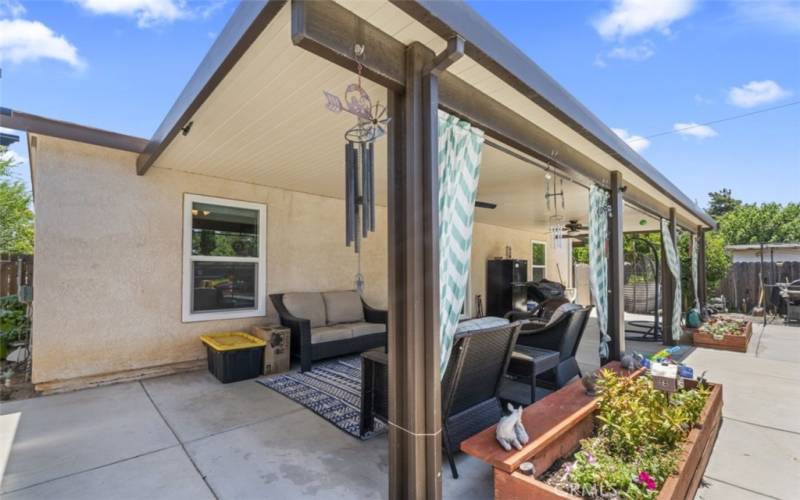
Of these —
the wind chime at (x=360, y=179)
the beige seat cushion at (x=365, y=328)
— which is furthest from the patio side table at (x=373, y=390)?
the beige seat cushion at (x=365, y=328)

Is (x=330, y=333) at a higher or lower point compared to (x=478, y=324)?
lower

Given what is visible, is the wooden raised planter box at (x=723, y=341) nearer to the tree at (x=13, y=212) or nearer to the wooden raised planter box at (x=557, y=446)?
the wooden raised planter box at (x=557, y=446)

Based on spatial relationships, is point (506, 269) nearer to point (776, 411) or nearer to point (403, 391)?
point (776, 411)

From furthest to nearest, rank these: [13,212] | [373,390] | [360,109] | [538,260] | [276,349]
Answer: [13,212] < [538,260] < [276,349] < [373,390] < [360,109]

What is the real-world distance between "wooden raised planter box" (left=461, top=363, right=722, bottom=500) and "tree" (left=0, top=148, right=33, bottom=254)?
54.6 feet

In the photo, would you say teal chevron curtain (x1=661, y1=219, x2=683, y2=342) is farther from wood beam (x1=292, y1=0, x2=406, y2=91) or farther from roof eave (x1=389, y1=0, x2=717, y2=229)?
wood beam (x1=292, y1=0, x2=406, y2=91)

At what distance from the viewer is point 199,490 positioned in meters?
2.10

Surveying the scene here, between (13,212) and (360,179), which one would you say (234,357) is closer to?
(360,179)

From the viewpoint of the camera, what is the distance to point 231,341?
436cm

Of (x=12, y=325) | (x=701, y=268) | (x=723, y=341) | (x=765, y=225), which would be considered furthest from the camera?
(x=765, y=225)

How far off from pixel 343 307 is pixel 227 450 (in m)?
3.15

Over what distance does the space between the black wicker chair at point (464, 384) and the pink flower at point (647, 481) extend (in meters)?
1.00

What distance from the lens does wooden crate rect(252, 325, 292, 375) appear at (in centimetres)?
441

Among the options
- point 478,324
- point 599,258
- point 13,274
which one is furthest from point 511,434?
point 13,274
